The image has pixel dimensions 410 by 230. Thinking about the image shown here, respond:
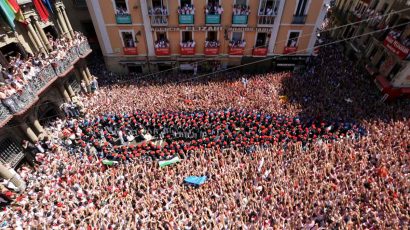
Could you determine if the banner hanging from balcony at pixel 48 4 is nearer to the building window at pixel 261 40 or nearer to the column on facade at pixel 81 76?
the column on facade at pixel 81 76

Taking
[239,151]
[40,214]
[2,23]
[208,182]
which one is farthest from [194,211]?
[2,23]

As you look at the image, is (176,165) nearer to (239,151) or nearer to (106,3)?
(239,151)

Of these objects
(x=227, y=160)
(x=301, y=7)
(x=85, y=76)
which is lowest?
(x=227, y=160)

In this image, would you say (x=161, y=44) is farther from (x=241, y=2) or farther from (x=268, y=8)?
(x=268, y=8)

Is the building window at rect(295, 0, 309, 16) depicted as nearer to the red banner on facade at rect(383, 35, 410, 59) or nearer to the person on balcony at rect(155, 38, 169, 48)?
the red banner on facade at rect(383, 35, 410, 59)

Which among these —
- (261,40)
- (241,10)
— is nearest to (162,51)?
(241,10)

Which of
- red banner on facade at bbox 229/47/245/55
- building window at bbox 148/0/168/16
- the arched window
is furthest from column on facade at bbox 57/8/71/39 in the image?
red banner on facade at bbox 229/47/245/55
